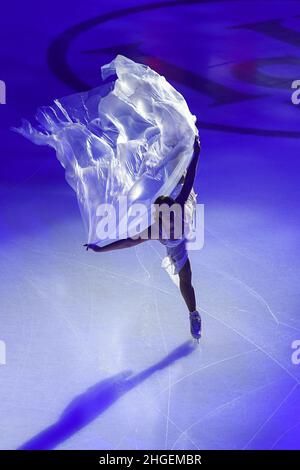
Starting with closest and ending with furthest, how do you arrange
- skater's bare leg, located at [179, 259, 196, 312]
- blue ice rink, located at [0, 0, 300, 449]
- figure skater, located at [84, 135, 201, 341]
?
blue ice rink, located at [0, 0, 300, 449] < figure skater, located at [84, 135, 201, 341] < skater's bare leg, located at [179, 259, 196, 312]

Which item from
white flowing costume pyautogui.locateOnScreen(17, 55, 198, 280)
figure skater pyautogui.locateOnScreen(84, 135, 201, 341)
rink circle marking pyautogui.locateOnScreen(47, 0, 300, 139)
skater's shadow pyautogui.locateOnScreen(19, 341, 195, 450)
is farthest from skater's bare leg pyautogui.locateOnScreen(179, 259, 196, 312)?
rink circle marking pyautogui.locateOnScreen(47, 0, 300, 139)

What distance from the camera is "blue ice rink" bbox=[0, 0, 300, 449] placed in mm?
3828

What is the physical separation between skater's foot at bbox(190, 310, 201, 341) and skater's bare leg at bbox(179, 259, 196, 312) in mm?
46

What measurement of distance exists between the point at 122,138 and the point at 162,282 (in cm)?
107

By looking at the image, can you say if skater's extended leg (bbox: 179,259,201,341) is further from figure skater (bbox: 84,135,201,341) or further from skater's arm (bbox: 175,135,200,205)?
skater's arm (bbox: 175,135,200,205)

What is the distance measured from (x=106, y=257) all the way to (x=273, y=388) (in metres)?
1.66

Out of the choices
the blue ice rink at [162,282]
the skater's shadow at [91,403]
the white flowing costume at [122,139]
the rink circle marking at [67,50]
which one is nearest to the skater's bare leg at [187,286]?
the blue ice rink at [162,282]

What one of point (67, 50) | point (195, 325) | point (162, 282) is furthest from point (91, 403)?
point (67, 50)

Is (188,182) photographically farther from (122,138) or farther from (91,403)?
(91,403)

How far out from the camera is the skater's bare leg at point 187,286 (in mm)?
4355

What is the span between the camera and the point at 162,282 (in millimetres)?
4906

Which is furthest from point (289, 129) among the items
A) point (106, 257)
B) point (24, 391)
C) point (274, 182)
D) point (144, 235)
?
point (24, 391)
